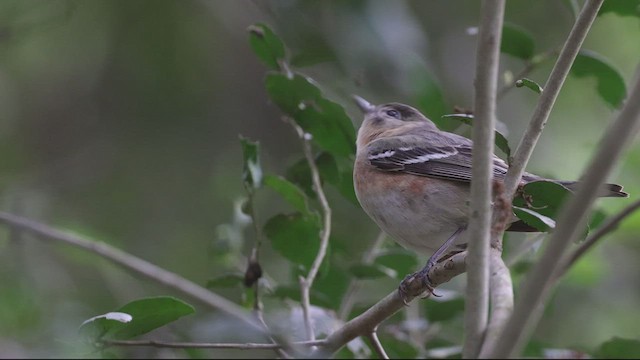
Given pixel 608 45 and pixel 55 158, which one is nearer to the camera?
pixel 55 158

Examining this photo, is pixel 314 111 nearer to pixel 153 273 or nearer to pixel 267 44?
pixel 267 44

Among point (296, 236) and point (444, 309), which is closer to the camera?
point (296, 236)

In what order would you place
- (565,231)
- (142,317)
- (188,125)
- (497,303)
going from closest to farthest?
(565,231)
(497,303)
(142,317)
(188,125)

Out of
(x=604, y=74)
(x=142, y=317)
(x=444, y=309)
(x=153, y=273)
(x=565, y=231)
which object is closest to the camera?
(x=565, y=231)

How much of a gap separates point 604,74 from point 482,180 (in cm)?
207

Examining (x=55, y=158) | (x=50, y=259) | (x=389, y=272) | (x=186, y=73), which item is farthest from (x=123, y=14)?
(x=389, y=272)

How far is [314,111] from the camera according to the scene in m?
3.74

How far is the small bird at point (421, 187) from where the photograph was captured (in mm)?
3842

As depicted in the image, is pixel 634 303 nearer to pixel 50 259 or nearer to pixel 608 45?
pixel 608 45

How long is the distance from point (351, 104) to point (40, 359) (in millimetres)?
3636

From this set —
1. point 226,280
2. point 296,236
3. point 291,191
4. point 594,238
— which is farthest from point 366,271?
point 594,238

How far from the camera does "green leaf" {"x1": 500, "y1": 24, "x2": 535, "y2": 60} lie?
12.8ft

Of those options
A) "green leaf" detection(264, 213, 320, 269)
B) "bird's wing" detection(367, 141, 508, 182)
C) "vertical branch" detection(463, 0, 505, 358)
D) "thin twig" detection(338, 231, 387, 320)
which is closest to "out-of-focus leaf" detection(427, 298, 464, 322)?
"thin twig" detection(338, 231, 387, 320)

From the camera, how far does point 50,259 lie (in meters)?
4.52
